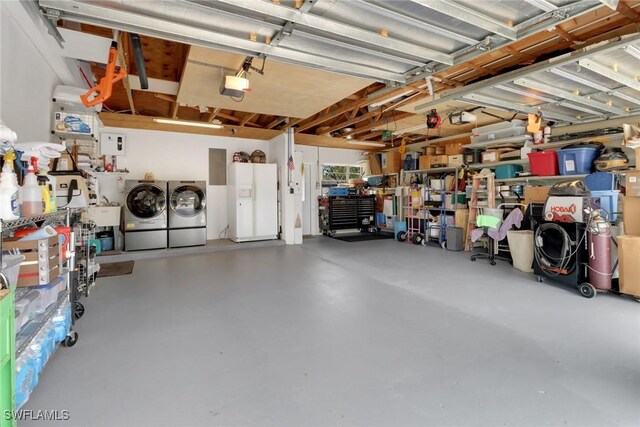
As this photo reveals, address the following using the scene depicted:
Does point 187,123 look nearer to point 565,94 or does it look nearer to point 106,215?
point 106,215

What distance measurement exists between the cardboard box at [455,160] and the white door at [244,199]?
474 centimetres

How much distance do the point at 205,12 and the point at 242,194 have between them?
5035 millimetres

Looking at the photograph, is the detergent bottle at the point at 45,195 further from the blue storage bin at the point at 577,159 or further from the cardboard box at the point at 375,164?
the cardboard box at the point at 375,164

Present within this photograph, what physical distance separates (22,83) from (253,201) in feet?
15.3

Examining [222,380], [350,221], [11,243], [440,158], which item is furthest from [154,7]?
[350,221]

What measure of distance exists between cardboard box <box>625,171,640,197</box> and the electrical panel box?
28.6ft

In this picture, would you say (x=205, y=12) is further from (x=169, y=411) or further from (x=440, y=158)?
(x=440, y=158)

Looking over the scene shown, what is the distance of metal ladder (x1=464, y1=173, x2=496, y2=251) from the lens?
618 cm

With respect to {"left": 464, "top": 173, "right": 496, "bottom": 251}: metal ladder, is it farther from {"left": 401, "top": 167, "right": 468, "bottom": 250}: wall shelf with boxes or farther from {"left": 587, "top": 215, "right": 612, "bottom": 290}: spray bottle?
{"left": 587, "top": 215, "right": 612, "bottom": 290}: spray bottle

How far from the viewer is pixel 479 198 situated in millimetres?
6652

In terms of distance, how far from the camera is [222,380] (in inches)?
78.0

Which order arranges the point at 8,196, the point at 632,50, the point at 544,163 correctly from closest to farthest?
the point at 8,196 < the point at 632,50 < the point at 544,163

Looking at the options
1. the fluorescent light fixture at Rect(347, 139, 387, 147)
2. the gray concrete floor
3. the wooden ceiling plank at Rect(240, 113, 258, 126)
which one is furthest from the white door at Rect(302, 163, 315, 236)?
the gray concrete floor

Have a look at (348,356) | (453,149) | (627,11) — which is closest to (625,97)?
(627,11)
